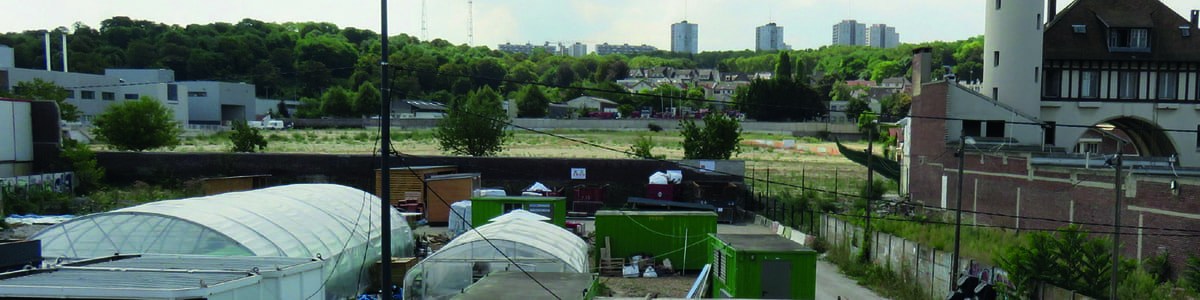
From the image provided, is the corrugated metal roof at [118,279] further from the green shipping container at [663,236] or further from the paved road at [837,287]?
the green shipping container at [663,236]

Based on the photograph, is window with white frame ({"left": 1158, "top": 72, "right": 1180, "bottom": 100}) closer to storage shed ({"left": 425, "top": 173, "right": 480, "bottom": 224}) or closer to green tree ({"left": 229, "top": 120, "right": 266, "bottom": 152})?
storage shed ({"left": 425, "top": 173, "right": 480, "bottom": 224})

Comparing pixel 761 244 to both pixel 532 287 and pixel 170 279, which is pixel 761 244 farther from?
pixel 170 279

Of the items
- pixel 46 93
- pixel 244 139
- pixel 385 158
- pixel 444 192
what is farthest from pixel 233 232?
pixel 46 93

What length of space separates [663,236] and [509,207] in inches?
282

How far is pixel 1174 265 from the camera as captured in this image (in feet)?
81.1

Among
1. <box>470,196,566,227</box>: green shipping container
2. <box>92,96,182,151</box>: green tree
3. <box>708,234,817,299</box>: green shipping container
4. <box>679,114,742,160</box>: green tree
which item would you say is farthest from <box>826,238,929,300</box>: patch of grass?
<box>92,96,182,151</box>: green tree

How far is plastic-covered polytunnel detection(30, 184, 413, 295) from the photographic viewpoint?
1869 centimetres

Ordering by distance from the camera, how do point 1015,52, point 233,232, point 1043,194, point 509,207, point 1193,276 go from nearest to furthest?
point 233,232
point 1193,276
point 1043,194
point 509,207
point 1015,52

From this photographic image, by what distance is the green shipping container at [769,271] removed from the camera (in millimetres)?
21188

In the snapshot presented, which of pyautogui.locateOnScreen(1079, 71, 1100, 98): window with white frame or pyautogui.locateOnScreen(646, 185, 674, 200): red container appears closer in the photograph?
pyautogui.locateOnScreen(1079, 71, 1100, 98): window with white frame

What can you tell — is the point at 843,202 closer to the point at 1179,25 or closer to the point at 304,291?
the point at 1179,25

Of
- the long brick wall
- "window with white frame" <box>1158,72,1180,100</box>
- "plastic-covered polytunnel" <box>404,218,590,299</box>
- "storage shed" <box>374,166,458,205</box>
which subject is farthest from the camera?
"window with white frame" <box>1158,72,1180,100</box>

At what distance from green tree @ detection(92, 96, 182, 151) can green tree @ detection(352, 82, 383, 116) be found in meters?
61.0

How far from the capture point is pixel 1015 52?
42.1 meters
